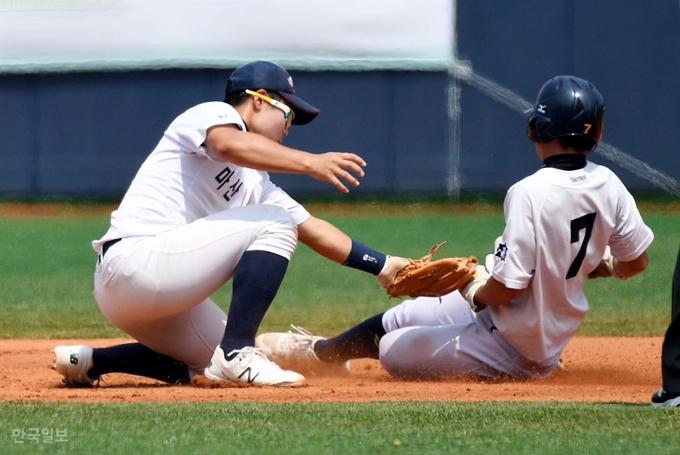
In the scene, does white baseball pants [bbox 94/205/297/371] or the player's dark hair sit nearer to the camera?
white baseball pants [bbox 94/205/297/371]

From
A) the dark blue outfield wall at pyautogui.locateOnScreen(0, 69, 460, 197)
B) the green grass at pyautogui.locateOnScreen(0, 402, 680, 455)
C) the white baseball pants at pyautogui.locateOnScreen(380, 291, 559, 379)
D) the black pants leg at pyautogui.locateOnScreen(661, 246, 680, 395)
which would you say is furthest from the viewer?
the dark blue outfield wall at pyautogui.locateOnScreen(0, 69, 460, 197)

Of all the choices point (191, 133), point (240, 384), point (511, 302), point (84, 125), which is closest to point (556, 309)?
point (511, 302)

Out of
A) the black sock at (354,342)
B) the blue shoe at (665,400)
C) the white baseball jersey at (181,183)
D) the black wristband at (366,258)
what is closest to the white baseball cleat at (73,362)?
the white baseball jersey at (181,183)

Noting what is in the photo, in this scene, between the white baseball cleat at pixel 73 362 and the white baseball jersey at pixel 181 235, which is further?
the white baseball cleat at pixel 73 362

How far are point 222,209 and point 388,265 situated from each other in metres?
0.71

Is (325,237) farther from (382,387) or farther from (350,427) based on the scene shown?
(350,427)

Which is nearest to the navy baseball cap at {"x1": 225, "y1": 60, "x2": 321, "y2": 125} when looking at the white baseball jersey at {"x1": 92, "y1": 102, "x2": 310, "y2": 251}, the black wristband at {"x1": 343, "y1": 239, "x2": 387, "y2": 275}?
the white baseball jersey at {"x1": 92, "y1": 102, "x2": 310, "y2": 251}

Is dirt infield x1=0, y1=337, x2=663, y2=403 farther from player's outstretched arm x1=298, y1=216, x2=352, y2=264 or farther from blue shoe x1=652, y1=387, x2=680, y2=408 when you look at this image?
player's outstretched arm x1=298, y1=216, x2=352, y2=264

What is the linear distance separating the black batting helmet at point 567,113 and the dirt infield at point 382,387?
885 millimetres

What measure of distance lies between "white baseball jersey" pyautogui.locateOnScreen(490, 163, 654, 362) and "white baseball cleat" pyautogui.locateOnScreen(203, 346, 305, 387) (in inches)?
31.3

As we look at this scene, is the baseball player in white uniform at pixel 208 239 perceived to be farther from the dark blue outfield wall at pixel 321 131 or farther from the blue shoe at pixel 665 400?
the dark blue outfield wall at pixel 321 131

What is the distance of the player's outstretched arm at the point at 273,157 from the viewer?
369 centimetres

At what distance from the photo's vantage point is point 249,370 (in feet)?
12.5

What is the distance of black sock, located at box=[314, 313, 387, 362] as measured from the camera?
446 centimetres
